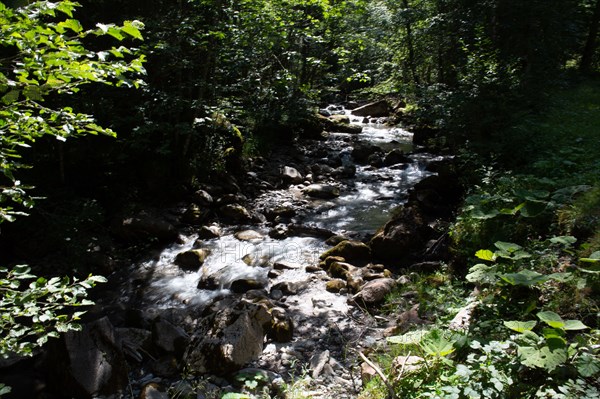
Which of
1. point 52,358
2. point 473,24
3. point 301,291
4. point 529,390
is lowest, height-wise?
point 301,291

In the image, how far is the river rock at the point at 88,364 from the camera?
4551 millimetres

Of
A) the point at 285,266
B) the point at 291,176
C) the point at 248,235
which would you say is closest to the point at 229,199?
the point at 248,235

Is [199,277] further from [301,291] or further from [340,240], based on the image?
[340,240]

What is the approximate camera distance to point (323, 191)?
1195 centimetres

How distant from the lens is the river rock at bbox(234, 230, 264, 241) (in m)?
9.23

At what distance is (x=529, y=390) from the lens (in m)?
2.87

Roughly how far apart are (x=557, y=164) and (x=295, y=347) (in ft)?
17.6

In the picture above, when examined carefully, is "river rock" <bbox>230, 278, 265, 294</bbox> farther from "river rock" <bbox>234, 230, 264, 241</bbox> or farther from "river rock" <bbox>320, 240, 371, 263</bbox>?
"river rock" <bbox>234, 230, 264, 241</bbox>

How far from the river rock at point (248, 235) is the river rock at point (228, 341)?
368 cm

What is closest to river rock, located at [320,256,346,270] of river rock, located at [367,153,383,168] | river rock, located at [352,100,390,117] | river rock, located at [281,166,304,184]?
river rock, located at [281,166,304,184]

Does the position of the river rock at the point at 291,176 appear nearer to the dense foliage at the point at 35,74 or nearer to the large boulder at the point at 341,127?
the large boulder at the point at 341,127

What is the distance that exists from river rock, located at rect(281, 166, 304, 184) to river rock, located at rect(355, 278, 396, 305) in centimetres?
677

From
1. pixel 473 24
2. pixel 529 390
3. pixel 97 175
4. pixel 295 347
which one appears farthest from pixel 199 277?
pixel 473 24

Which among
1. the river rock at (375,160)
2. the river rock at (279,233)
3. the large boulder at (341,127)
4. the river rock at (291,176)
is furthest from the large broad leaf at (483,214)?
the large boulder at (341,127)
